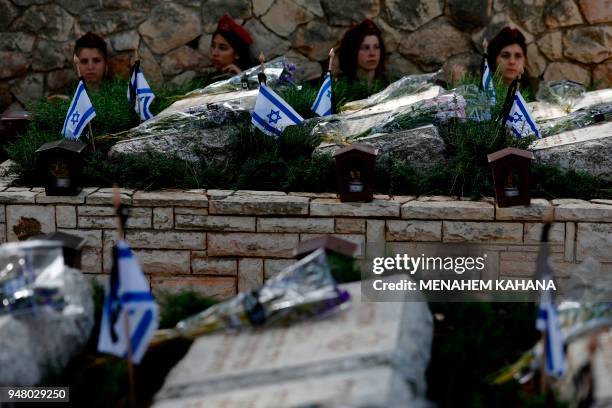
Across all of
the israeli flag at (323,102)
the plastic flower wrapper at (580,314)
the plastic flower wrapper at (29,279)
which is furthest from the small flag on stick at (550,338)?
the israeli flag at (323,102)

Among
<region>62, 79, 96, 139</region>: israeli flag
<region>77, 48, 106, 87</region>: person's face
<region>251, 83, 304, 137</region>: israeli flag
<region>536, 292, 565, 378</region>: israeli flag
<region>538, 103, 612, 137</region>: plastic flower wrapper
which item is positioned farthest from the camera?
<region>77, 48, 106, 87</region>: person's face

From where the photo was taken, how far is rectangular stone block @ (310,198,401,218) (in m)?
5.60

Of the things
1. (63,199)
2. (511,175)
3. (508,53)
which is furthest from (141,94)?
(508,53)

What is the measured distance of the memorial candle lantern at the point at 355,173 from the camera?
5617mm

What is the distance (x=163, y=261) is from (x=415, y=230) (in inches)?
62.6

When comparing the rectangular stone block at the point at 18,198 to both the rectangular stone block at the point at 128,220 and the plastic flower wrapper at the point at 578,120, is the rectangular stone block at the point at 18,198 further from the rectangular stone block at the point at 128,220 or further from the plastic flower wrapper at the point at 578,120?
the plastic flower wrapper at the point at 578,120

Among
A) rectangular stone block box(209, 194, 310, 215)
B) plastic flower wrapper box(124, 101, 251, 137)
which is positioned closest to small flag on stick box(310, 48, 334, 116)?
plastic flower wrapper box(124, 101, 251, 137)

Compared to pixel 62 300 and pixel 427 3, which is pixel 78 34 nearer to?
pixel 427 3

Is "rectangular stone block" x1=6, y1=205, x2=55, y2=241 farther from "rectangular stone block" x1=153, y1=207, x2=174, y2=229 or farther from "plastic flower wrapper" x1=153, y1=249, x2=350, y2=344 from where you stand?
"plastic flower wrapper" x1=153, y1=249, x2=350, y2=344

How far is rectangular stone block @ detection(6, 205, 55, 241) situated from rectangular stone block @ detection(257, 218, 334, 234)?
53.7 inches

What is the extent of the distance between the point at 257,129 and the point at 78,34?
3.01 meters

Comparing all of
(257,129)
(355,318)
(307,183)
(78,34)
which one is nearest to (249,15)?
(78,34)

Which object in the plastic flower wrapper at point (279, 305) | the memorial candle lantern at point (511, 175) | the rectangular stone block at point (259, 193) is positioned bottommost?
the plastic flower wrapper at point (279, 305)

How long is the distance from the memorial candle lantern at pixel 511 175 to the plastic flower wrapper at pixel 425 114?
785 mm
